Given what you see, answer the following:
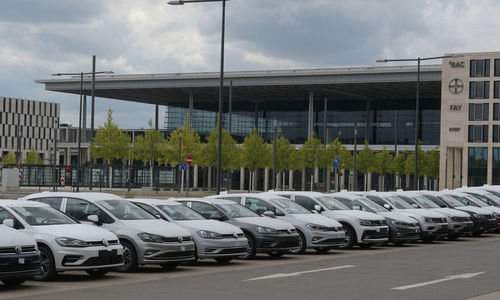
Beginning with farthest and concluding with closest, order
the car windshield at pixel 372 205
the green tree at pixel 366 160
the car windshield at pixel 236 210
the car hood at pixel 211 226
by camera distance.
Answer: the green tree at pixel 366 160
the car windshield at pixel 372 205
the car windshield at pixel 236 210
the car hood at pixel 211 226

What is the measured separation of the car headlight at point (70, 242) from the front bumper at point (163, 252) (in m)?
1.76

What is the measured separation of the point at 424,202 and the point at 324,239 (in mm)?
9365

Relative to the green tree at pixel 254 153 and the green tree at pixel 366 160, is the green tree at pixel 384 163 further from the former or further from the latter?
the green tree at pixel 254 153

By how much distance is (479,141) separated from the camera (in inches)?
3597

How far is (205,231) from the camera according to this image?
59.7 ft

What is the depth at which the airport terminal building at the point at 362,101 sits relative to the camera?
90.4 meters

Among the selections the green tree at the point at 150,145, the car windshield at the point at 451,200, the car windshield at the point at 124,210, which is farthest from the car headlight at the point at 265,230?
the green tree at the point at 150,145

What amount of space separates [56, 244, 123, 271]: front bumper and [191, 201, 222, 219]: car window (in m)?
5.33

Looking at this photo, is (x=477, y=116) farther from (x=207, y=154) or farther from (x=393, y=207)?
(x=393, y=207)

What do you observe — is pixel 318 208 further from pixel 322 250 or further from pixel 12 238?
pixel 12 238

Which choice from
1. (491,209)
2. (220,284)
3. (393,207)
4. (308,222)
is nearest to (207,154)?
(491,209)

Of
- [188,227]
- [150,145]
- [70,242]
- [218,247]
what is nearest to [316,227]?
[218,247]

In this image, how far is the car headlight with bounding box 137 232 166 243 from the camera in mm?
16531

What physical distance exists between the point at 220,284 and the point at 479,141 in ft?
264
